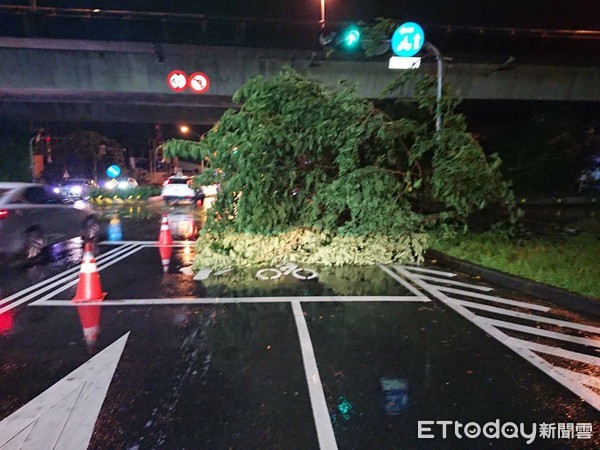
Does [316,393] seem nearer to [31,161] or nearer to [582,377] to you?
[582,377]

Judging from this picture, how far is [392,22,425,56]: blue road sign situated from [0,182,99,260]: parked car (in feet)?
29.4

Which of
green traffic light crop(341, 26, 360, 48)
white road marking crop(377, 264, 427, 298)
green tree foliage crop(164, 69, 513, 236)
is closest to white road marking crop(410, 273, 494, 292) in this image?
white road marking crop(377, 264, 427, 298)

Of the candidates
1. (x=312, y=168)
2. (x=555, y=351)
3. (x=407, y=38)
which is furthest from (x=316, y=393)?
(x=407, y=38)

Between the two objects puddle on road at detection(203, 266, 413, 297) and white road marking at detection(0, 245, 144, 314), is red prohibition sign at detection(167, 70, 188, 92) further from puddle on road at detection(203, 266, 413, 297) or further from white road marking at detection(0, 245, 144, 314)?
puddle on road at detection(203, 266, 413, 297)

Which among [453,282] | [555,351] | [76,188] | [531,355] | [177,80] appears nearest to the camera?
[531,355]

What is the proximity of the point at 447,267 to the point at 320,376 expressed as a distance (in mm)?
5974

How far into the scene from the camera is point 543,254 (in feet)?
31.0

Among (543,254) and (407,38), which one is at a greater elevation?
(407,38)

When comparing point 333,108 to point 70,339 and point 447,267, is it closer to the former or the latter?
point 447,267

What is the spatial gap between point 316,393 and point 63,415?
2.08 m

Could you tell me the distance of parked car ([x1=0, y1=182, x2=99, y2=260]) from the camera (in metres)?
→ 9.59

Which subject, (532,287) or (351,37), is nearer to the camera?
(532,287)

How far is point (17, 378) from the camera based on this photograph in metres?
4.57

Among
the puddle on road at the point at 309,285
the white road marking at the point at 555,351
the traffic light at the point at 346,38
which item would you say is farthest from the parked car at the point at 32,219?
the white road marking at the point at 555,351
